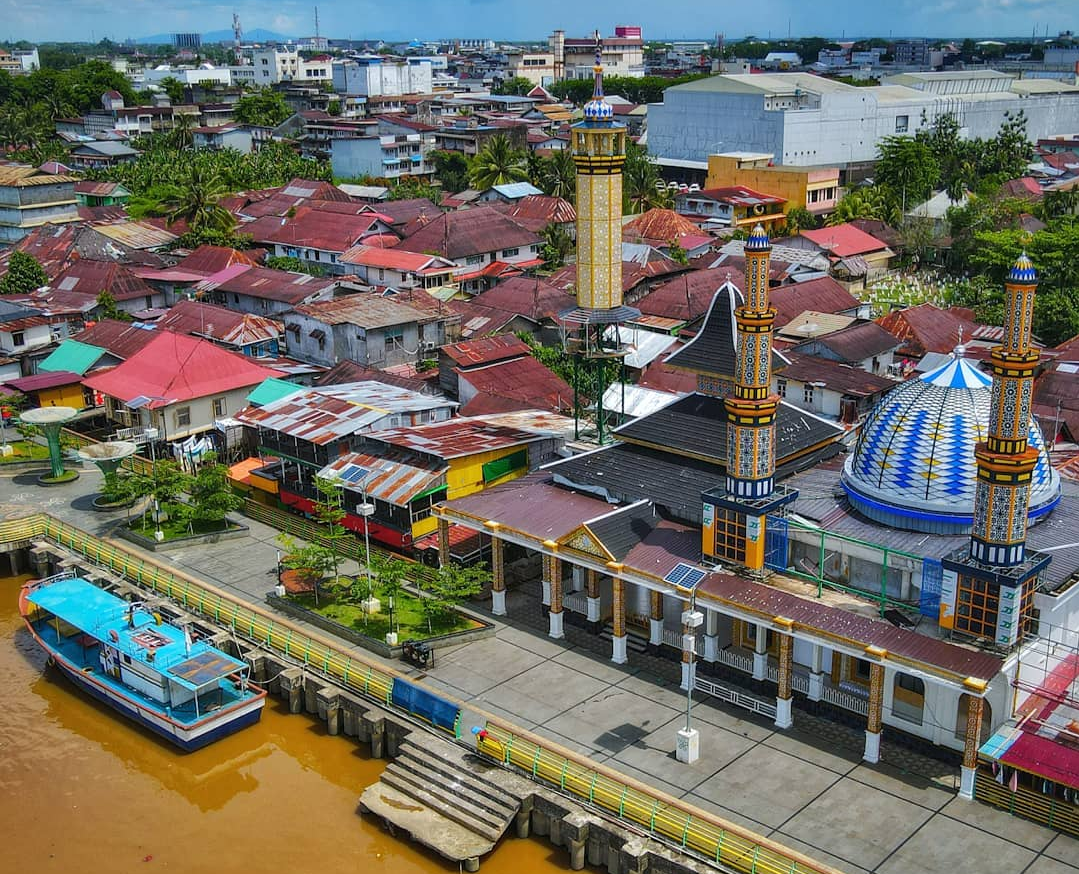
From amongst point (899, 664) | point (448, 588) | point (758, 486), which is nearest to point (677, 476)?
point (758, 486)

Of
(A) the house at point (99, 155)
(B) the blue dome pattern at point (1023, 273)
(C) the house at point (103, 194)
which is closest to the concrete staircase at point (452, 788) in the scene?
(B) the blue dome pattern at point (1023, 273)

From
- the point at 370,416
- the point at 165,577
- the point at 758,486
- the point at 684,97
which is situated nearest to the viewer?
the point at 758,486

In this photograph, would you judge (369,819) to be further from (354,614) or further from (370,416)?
(370,416)

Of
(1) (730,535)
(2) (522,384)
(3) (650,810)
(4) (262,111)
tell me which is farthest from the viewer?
(4) (262,111)

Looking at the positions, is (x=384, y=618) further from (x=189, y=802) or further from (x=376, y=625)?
(x=189, y=802)

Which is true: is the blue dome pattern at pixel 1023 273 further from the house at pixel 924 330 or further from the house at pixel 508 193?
the house at pixel 508 193

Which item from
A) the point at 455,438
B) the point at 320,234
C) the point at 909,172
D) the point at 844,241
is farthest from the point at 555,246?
the point at 455,438
